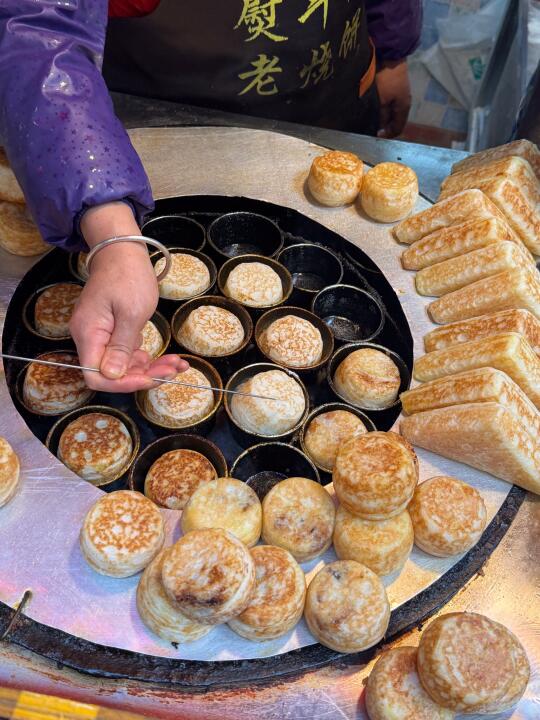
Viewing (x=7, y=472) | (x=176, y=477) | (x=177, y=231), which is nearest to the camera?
(x=7, y=472)

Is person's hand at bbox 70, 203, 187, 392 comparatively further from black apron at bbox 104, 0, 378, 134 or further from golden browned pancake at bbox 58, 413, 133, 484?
black apron at bbox 104, 0, 378, 134

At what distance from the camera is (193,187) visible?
10.8ft

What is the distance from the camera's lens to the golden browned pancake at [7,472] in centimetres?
214

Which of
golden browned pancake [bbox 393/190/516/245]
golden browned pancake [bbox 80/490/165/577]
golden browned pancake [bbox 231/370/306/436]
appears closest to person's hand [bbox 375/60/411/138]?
golden browned pancake [bbox 393/190/516/245]

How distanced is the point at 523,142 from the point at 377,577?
2451 mm

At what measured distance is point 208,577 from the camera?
1801 mm

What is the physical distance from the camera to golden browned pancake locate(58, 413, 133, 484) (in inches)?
94.5

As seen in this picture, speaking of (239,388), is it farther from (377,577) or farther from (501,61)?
(501,61)

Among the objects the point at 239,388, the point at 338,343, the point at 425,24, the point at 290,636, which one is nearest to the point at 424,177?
the point at 338,343

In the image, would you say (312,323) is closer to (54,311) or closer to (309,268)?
(309,268)

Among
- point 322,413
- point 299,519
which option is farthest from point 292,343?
point 299,519

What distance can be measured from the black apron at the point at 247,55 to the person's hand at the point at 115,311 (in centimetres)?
157

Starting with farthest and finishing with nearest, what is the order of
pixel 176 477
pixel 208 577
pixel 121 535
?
pixel 176 477 → pixel 121 535 → pixel 208 577

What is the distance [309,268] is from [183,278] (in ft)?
2.53
